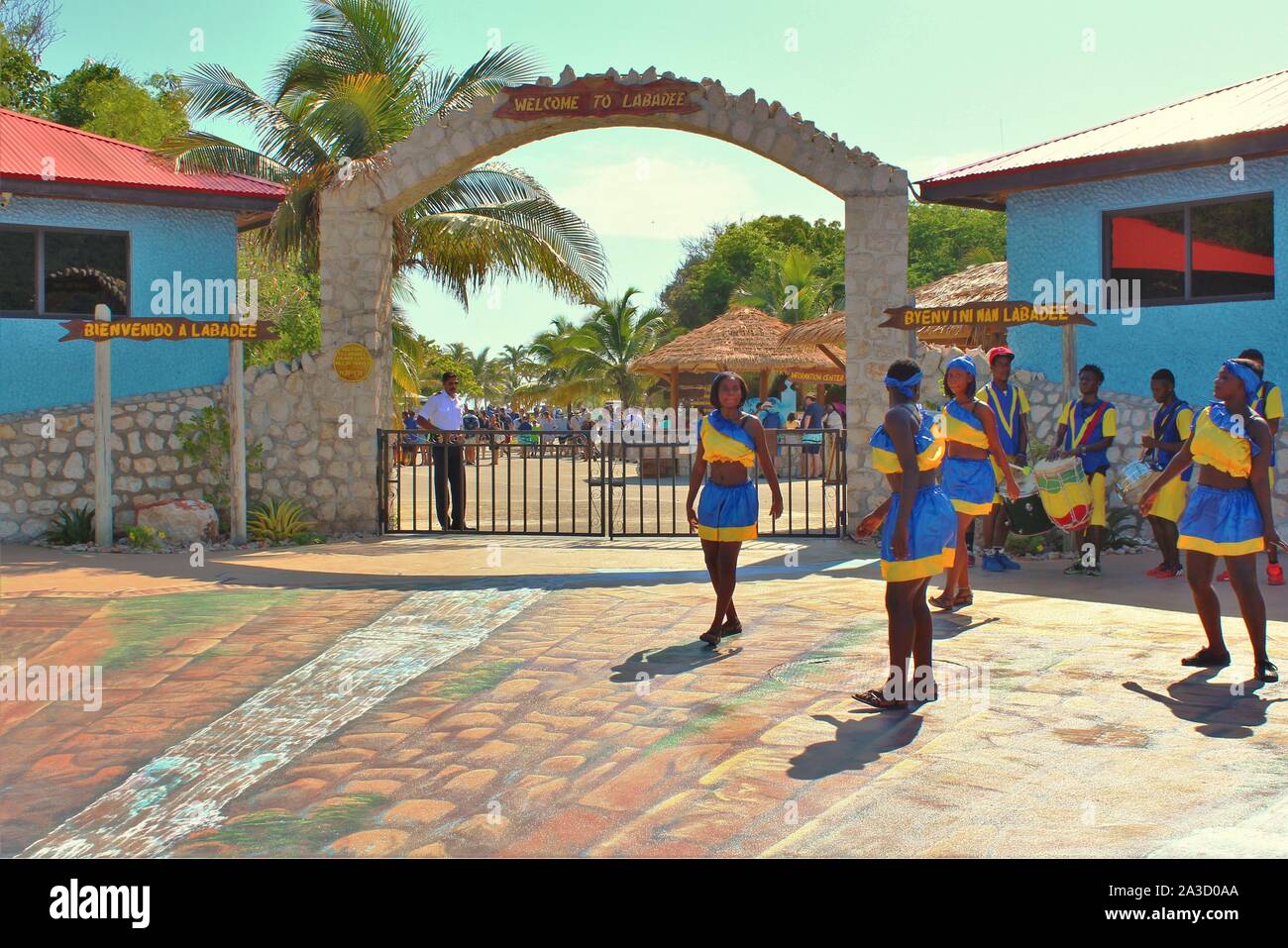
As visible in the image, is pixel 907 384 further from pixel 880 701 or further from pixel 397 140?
pixel 397 140

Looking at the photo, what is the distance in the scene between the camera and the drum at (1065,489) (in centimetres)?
995

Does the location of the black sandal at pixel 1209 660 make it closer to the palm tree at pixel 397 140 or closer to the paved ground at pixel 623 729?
the paved ground at pixel 623 729

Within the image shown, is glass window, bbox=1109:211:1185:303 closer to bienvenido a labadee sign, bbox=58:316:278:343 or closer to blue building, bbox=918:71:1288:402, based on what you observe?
blue building, bbox=918:71:1288:402

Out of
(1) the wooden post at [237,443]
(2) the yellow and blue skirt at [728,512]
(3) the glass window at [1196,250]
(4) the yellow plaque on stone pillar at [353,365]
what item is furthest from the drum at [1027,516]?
(1) the wooden post at [237,443]

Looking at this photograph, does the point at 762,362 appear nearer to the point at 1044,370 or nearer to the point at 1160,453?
the point at 1044,370

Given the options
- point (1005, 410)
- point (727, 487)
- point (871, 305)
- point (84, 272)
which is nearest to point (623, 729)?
point (727, 487)

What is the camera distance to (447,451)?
534 inches

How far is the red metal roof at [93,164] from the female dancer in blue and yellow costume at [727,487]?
8.88 meters

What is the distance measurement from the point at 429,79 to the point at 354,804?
1516 centimetres

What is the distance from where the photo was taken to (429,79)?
18422mm

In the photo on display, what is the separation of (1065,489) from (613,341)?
100 ft

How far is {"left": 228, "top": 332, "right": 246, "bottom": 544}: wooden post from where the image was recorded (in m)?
12.8

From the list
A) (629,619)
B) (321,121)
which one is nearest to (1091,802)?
(629,619)
